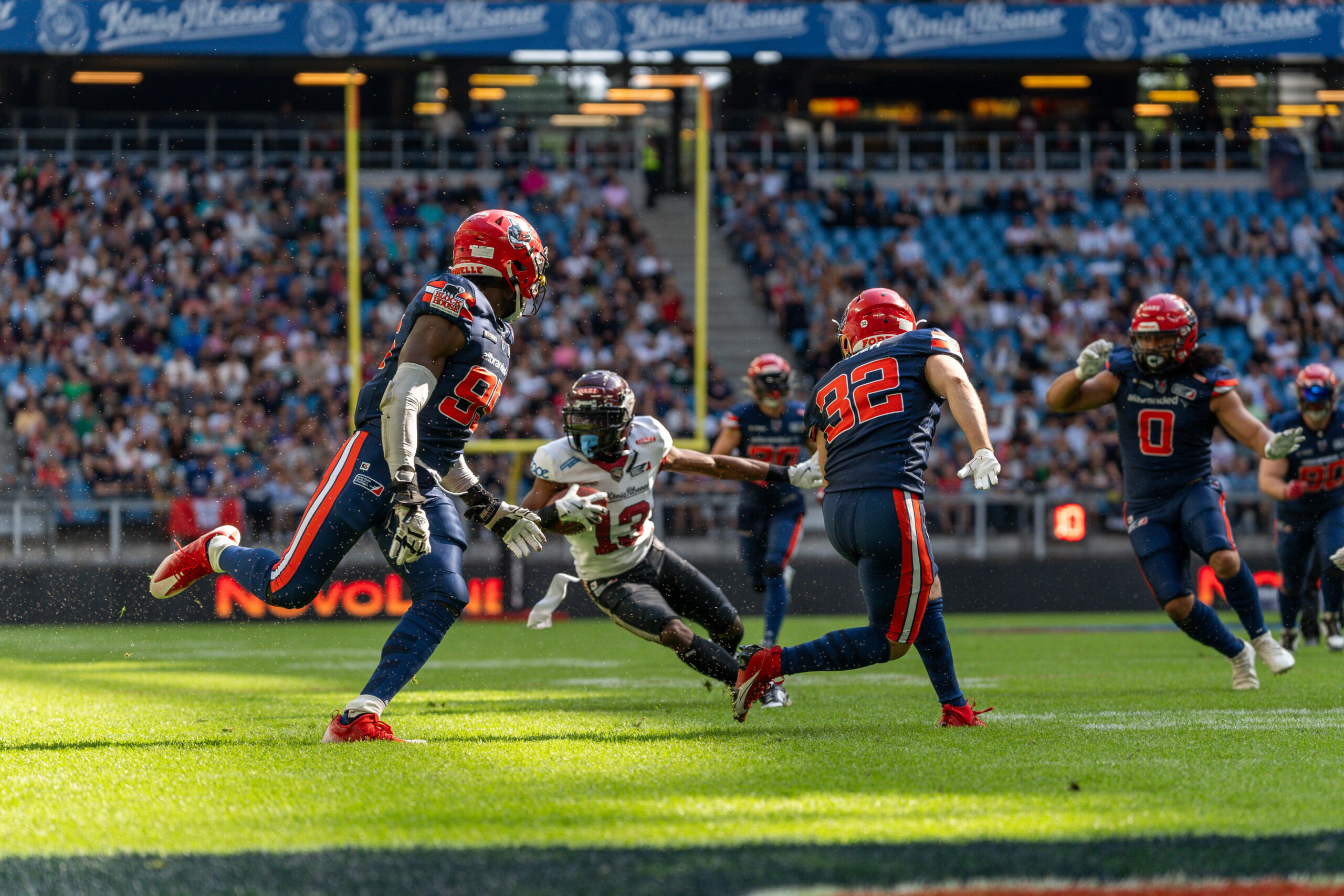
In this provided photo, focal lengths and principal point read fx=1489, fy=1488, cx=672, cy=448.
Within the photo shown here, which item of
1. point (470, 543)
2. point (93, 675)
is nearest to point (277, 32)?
point (470, 543)

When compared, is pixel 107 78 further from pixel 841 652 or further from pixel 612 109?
pixel 841 652

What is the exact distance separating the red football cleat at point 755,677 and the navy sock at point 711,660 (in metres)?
0.47

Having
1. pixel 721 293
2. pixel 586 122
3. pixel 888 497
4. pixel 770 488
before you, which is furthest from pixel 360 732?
pixel 586 122

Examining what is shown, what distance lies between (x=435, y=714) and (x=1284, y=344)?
56.5 feet

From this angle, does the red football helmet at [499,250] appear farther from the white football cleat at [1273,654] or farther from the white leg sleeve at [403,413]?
the white football cleat at [1273,654]

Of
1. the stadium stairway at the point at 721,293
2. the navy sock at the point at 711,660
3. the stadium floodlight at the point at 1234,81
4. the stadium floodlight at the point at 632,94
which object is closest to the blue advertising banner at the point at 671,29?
the stadium floodlight at the point at 632,94

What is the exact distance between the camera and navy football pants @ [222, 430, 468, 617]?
17.7 ft

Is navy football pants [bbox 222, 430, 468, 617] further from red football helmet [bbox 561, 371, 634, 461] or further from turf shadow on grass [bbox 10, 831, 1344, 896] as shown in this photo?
turf shadow on grass [bbox 10, 831, 1344, 896]

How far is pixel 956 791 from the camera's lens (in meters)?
4.10

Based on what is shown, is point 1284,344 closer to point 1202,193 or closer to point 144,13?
point 1202,193

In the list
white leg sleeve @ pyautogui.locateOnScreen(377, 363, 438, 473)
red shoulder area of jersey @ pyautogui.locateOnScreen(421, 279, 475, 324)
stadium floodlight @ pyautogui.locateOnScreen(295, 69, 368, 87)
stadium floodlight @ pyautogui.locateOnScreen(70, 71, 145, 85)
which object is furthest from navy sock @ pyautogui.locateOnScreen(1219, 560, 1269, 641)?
stadium floodlight @ pyautogui.locateOnScreen(70, 71, 145, 85)

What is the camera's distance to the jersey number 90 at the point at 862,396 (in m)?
5.61

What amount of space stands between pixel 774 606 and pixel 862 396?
3.79 metres

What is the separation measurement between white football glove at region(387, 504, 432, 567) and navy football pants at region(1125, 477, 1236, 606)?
377 cm
